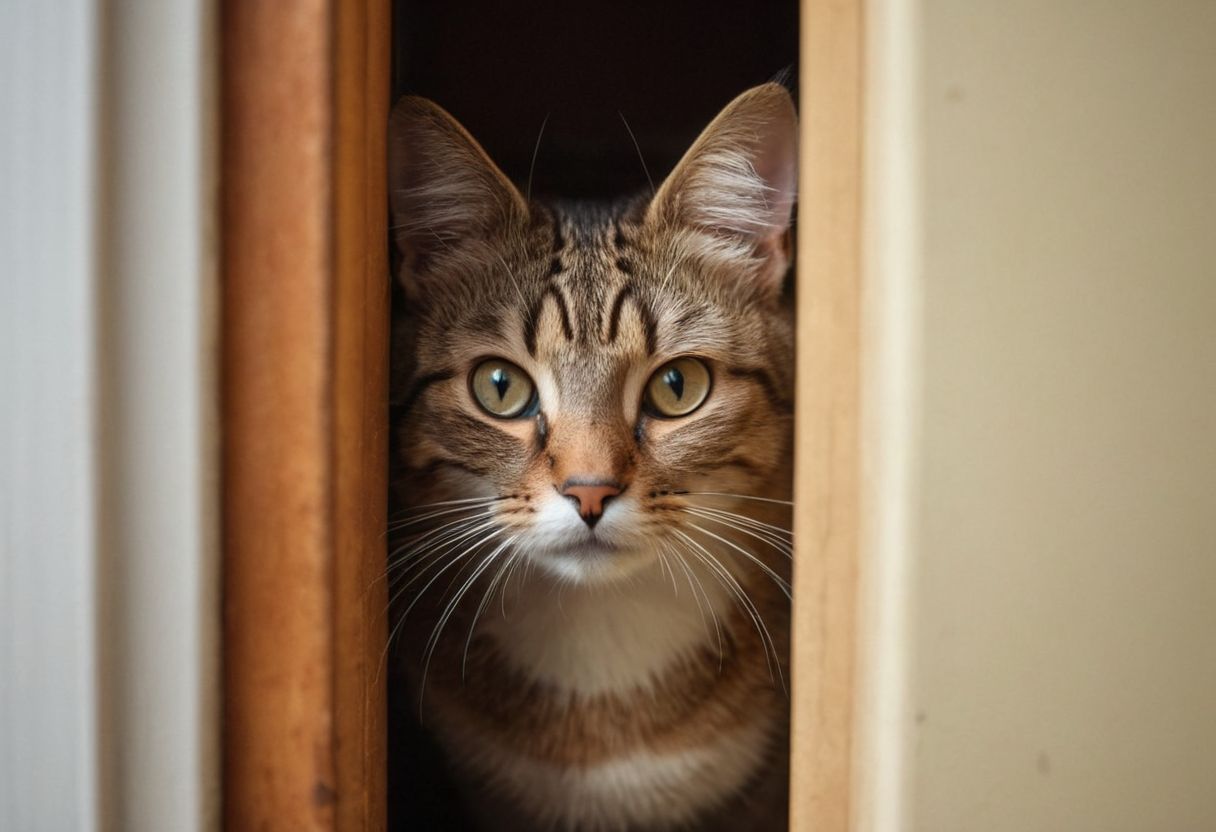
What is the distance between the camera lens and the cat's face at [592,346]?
0.83m

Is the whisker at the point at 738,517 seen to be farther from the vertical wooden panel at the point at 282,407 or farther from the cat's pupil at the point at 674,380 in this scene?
the vertical wooden panel at the point at 282,407

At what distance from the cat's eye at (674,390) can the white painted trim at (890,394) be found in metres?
0.35

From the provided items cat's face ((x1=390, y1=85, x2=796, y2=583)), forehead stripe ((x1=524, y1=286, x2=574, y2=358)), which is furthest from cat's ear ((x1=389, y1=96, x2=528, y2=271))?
forehead stripe ((x1=524, y1=286, x2=574, y2=358))

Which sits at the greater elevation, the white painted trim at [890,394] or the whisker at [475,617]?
the white painted trim at [890,394]

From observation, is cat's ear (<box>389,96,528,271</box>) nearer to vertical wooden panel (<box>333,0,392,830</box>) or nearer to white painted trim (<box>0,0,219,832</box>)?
vertical wooden panel (<box>333,0,392,830</box>)

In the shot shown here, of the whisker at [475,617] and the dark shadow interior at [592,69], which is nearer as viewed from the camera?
the whisker at [475,617]

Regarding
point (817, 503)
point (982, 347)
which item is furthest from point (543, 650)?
point (982, 347)

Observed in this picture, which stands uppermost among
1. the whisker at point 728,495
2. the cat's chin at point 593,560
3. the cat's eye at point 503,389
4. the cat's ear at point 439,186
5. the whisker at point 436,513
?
the cat's ear at point 439,186

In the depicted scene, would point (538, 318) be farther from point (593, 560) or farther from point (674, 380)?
point (593, 560)

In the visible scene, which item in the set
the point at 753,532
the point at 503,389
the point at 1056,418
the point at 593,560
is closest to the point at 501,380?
the point at 503,389

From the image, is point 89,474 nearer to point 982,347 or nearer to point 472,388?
point 472,388

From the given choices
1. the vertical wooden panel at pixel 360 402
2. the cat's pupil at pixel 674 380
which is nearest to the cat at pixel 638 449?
the cat's pupil at pixel 674 380

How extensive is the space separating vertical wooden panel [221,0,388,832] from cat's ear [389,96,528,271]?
263 millimetres

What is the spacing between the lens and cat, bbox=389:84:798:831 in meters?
0.90
